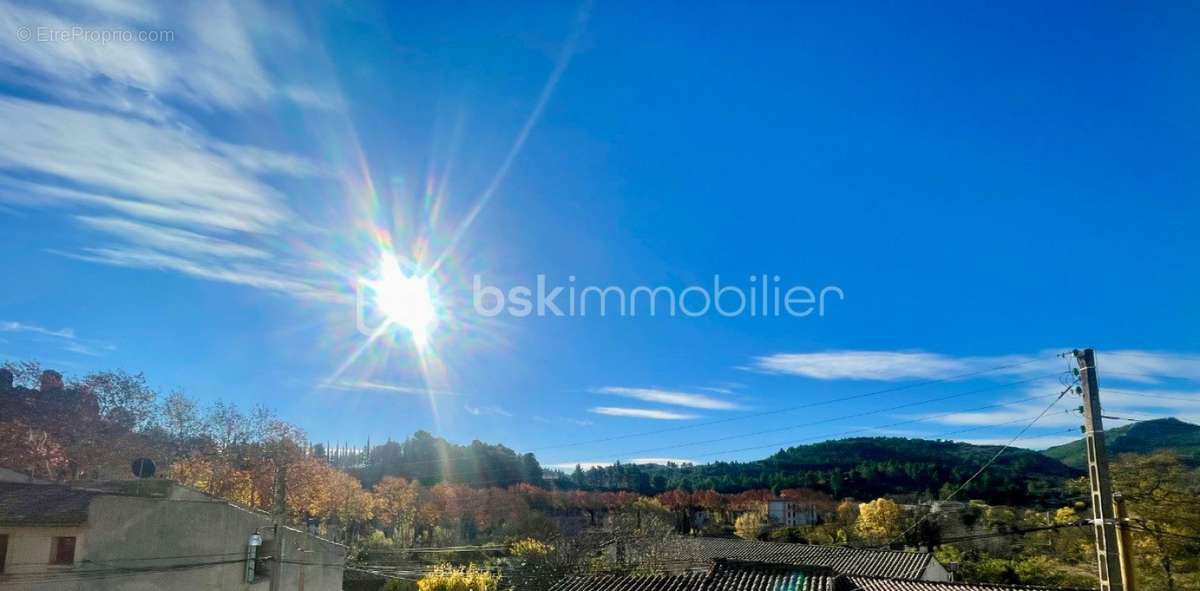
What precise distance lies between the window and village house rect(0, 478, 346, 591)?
25 millimetres

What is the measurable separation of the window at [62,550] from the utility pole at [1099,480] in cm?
2604

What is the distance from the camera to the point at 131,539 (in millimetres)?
22719

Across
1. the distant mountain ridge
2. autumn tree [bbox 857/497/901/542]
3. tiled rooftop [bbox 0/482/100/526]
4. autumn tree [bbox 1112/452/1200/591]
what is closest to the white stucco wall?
tiled rooftop [bbox 0/482/100/526]

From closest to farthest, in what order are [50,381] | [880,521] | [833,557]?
[833,557] → [50,381] → [880,521]

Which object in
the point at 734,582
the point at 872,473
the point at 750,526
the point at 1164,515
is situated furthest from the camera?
the point at 872,473

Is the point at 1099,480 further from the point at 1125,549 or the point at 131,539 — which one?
the point at 131,539

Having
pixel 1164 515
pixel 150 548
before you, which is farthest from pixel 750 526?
pixel 150 548

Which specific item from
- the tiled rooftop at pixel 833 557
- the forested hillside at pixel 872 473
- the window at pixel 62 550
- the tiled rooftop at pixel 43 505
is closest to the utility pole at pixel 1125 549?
the tiled rooftop at pixel 833 557

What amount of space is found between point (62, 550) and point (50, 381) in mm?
27662

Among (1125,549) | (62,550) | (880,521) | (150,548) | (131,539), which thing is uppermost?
(1125,549)

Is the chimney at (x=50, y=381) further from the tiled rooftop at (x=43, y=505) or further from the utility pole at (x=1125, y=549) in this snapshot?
the utility pole at (x=1125, y=549)

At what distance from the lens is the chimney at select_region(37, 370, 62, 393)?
4288 cm

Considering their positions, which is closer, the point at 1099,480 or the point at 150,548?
the point at 1099,480

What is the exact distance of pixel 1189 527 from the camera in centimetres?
2742
